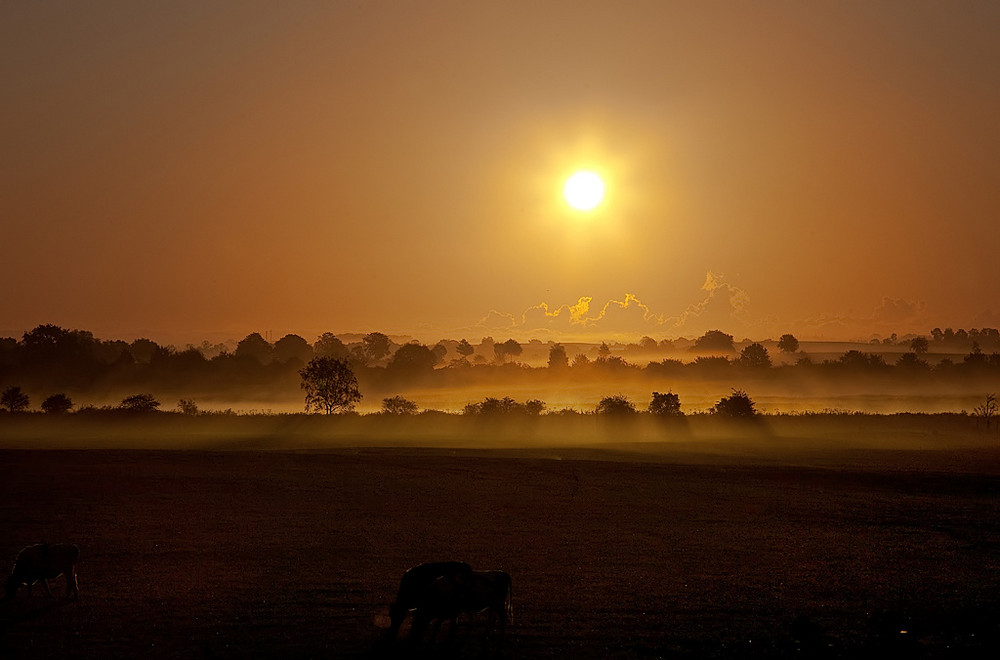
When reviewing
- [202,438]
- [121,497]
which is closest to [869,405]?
[202,438]

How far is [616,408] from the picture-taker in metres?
118

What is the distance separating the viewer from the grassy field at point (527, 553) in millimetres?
20656

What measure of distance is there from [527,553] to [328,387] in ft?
329

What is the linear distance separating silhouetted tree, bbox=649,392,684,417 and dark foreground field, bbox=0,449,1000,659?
58.6 m

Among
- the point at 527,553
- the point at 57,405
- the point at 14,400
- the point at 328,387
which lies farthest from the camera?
the point at 328,387

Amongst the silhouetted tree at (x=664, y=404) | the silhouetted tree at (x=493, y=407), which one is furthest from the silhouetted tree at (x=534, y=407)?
the silhouetted tree at (x=664, y=404)

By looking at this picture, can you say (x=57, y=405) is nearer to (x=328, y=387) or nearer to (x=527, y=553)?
(x=328, y=387)

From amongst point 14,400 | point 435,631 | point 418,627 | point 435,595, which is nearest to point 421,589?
point 435,595

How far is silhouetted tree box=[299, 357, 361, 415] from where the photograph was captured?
128 m

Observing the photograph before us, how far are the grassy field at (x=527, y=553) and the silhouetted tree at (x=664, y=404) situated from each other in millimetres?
56893

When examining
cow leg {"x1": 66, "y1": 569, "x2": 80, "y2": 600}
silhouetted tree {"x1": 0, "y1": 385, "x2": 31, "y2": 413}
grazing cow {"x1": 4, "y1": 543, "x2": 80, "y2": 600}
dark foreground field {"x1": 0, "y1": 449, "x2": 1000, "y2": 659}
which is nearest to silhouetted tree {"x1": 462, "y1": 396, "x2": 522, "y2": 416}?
dark foreground field {"x1": 0, "y1": 449, "x2": 1000, "y2": 659}

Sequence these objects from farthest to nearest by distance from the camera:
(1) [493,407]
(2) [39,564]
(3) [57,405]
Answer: (1) [493,407]
(3) [57,405]
(2) [39,564]

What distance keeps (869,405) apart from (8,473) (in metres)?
148

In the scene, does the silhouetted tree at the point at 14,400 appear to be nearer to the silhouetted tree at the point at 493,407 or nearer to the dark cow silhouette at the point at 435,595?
the silhouetted tree at the point at 493,407
